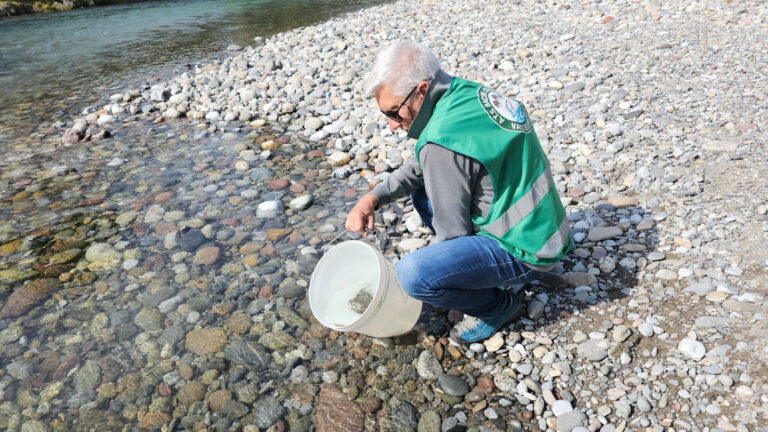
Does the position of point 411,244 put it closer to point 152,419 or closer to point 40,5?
point 152,419

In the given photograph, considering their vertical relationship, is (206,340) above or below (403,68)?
below

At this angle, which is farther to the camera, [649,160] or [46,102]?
[46,102]

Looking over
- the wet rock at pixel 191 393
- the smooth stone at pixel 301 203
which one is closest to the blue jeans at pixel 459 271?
the wet rock at pixel 191 393

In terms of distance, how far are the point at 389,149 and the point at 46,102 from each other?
6.66 meters

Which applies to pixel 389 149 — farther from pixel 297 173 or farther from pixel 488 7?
pixel 488 7

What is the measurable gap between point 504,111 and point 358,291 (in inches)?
51.5

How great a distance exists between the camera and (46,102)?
28.1ft

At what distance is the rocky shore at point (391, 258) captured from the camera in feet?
8.14

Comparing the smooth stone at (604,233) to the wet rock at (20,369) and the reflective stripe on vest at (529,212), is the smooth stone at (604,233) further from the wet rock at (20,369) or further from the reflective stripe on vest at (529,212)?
the wet rock at (20,369)

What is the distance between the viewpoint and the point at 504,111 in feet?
7.47

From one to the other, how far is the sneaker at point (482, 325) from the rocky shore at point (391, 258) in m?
0.07

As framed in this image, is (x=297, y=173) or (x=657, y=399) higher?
(x=657, y=399)

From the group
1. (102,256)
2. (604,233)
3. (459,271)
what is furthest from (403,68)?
(102,256)

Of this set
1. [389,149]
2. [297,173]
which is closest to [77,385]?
[297,173]
